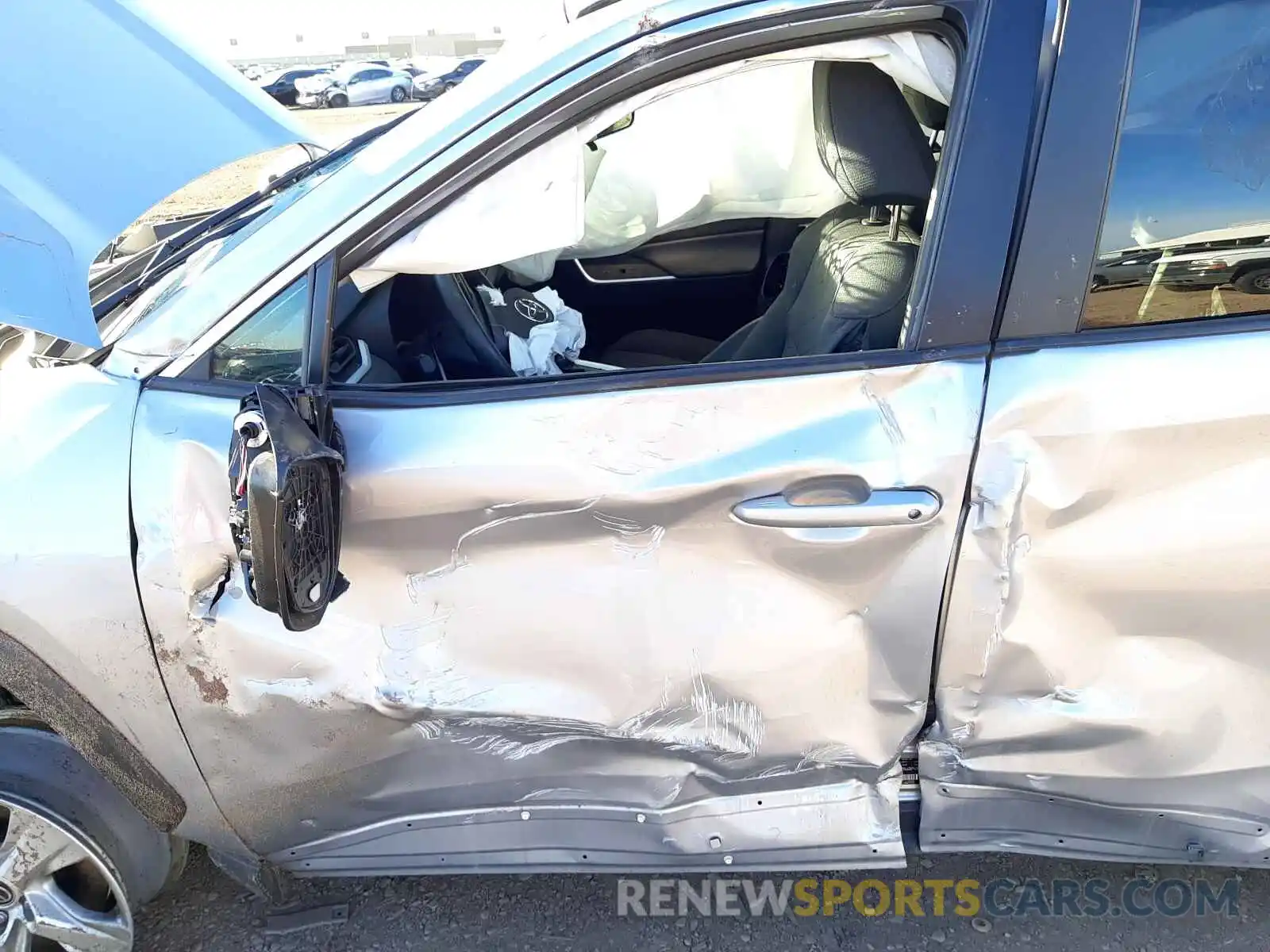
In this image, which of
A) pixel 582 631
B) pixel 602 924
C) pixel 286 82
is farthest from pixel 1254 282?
pixel 286 82

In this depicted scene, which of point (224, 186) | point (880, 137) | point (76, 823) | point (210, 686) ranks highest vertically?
point (880, 137)

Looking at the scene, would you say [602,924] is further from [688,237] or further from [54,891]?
[688,237]

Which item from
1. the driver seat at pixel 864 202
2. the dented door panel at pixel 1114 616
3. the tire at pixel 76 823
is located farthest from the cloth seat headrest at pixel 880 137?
the tire at pixel 76 823

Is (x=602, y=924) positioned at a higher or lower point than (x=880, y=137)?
lower

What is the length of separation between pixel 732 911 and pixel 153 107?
2187 millimetres

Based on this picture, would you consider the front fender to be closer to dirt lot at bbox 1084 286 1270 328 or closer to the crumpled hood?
the crumpled hood

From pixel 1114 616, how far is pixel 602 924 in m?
1.23

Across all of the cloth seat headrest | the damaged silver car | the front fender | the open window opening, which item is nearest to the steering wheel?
the open window opening

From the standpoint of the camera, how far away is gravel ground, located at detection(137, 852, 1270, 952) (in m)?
1.83

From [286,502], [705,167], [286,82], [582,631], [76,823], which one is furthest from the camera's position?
[286,82]

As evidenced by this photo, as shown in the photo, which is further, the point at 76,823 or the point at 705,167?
the point at 705,167

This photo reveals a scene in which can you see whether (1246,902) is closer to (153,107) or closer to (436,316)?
(436,316)

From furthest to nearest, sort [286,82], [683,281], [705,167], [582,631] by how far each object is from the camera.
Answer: [286,82] < [683,281] < [705,167] < [582,631]

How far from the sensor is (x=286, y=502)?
4.00 ft
